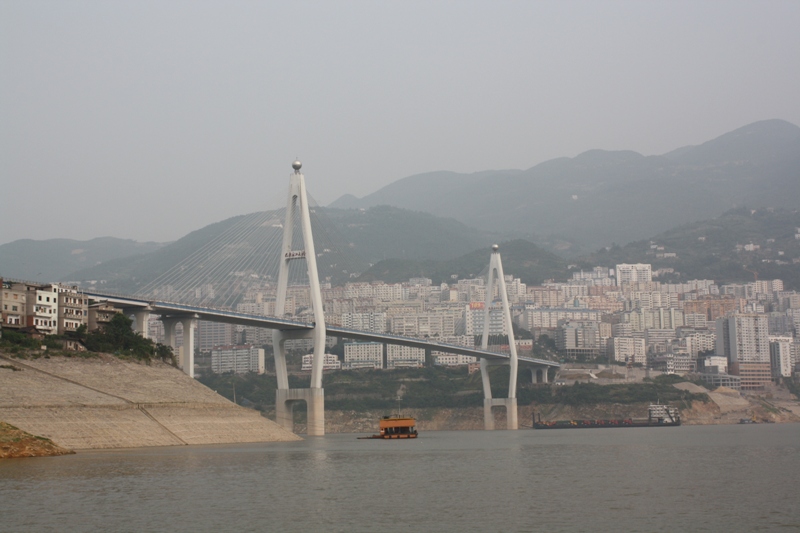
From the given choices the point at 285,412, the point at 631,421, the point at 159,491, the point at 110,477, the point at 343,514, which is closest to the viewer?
the point at 343,514

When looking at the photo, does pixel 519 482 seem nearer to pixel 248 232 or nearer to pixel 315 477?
pixel 315 477

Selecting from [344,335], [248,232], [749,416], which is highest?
[248,232]

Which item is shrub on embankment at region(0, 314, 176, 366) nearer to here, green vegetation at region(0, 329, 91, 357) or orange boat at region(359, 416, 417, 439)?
green vegetation at region(0, 329, 91, 357)

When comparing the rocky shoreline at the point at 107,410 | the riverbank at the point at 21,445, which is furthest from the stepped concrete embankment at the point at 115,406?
the riverbank at the point at 21,445

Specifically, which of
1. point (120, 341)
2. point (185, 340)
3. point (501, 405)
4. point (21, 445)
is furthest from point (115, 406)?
point (501, 405)

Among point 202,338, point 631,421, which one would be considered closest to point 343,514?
point 631,421

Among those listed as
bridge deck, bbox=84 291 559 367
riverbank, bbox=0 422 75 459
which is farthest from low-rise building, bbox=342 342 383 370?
riverbank, bbox=0 422 75 459

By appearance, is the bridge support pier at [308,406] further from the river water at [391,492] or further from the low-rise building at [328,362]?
the low-rise building at [328,362]
